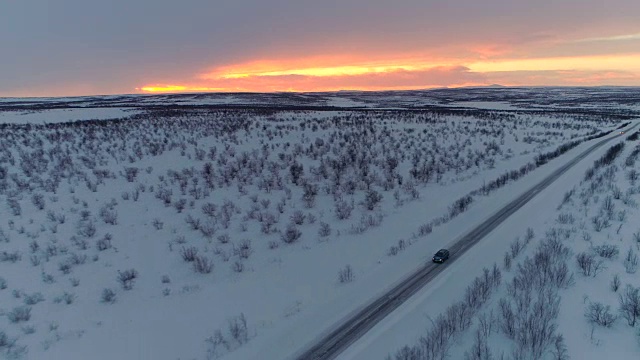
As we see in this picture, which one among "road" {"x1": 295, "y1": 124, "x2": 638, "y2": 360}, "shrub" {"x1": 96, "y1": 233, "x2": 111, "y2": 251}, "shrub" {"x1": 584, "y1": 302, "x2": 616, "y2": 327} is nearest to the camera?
"shrub" {"x1": 584, "y1": 302, "x2": 616, "y2": 327}

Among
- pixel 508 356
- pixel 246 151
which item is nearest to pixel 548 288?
pixel 508 356

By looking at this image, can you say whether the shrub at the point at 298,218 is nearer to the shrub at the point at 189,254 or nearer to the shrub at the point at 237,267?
the shrub at the point at 237,267

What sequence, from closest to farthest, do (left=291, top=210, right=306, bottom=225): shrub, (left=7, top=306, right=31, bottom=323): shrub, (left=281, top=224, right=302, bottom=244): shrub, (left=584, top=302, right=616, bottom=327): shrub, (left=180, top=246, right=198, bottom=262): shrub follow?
(left=584, top=302, right=616, bottom=327): shrub
(left=7, top=306, right=31, bottom=323): shrub
(left=180, top=246, right=198, bottom=262): shrub
(left=281, top=224, right=302, bottom=244): shrub
(left=291, top=210, right=306, bottom=225): shrub

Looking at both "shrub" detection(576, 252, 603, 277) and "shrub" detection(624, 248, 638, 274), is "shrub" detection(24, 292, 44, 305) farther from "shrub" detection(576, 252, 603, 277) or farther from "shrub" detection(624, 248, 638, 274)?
"shrub" detection(624, 248, 638, 274)

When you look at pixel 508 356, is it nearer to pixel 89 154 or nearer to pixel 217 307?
pixel 217 307

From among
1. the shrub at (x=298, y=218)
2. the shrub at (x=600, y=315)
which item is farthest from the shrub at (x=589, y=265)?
the shrub at (x=298, y=218)

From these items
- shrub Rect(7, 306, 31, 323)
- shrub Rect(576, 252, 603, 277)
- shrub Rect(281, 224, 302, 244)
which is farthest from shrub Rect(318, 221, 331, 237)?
shrub Rect(7, 306, 31, 323)
